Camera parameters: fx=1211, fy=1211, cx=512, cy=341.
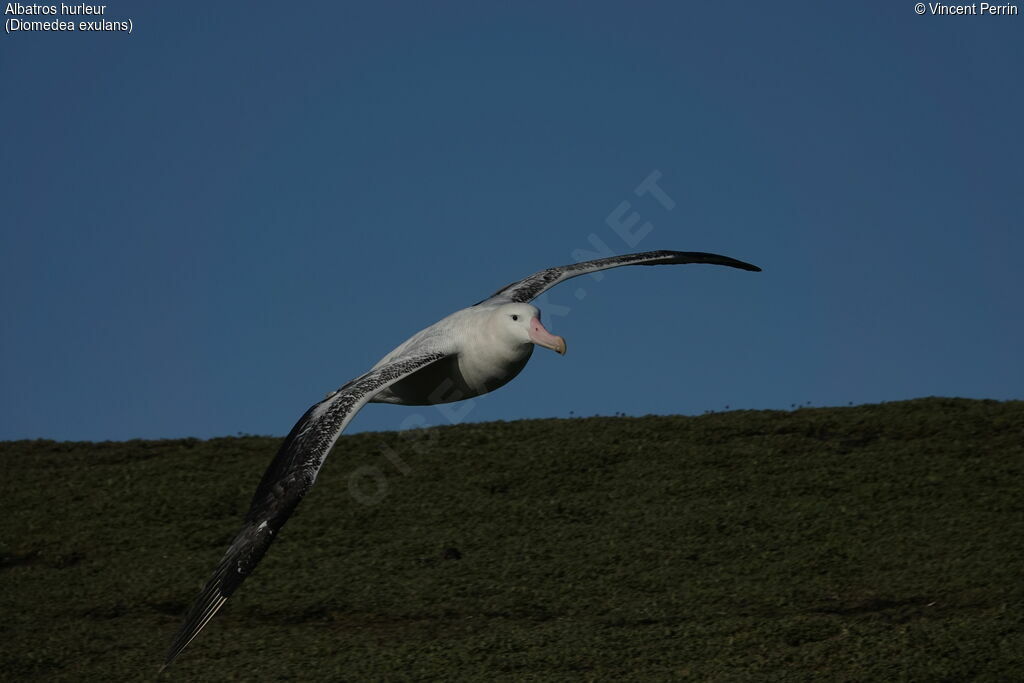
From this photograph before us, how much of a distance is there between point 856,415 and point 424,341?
1113 cm

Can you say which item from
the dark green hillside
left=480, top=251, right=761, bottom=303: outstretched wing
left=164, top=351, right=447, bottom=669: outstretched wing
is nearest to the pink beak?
left=164, top=351, right=447, bottom=669: outstretched wing

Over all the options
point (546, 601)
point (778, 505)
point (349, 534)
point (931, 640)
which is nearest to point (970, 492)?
point (778, 505)

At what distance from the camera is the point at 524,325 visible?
27.1 feet

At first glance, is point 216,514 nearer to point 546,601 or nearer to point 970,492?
point 546,601

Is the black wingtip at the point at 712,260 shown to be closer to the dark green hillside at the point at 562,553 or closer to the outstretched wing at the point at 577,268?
the outstretched wing at the point at 577,268

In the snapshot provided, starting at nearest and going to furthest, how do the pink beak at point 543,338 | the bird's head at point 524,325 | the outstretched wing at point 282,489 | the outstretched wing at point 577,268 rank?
the outstretched wing at point 282,489, the pink beak at point 543,338, the bird's head at point 524,325, the outstretched wing at point 577,268

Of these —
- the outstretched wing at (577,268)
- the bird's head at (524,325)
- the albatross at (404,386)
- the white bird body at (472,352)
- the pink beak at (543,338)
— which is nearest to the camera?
the albatross at (404,386)

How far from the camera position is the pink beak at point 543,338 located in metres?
8.01

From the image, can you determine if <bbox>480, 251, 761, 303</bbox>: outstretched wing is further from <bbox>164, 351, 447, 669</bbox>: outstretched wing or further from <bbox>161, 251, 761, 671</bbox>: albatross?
<bbox>164, 351, 447, 669</bbox>: outstretched wing

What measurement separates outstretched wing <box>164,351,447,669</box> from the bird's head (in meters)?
0.75

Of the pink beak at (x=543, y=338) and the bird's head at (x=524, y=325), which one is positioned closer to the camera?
the pink beak at (x=543, y=338)

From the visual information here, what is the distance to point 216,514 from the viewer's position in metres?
16.1

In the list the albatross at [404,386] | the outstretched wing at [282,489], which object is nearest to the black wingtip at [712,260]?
the albatross at [404,386]

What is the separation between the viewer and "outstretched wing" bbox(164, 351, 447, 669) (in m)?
6.68
